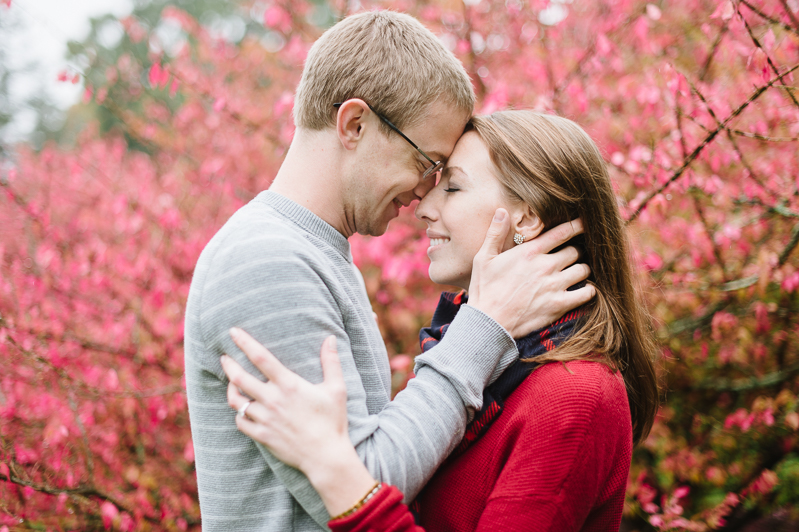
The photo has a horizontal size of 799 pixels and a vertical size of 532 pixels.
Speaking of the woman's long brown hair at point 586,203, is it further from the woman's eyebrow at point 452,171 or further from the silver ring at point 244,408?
the silver ring at point 244,408

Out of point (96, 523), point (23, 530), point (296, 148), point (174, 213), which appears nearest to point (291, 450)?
point (296, 148)

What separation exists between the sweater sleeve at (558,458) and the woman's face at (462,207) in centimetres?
59

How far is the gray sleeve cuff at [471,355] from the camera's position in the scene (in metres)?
1.34

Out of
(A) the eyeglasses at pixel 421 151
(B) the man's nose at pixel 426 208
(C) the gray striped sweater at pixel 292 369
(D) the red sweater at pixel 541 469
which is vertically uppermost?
(A) the eyeglasses at pixel 421 151

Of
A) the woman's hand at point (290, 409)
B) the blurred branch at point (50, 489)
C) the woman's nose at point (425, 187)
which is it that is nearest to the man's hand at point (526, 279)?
the woman's nose at point (425, 187)

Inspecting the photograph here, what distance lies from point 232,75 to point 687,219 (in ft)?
22.1

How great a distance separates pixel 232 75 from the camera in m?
7.81

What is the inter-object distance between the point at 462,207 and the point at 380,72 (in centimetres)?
55

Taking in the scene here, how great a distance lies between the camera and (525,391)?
1.50 m

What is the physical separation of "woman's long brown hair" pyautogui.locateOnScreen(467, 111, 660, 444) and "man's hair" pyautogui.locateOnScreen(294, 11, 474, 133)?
286 millimetres

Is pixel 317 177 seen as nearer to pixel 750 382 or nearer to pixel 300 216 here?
pixel 300 216

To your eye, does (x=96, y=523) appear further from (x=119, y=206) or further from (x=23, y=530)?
(x=119, y=206)

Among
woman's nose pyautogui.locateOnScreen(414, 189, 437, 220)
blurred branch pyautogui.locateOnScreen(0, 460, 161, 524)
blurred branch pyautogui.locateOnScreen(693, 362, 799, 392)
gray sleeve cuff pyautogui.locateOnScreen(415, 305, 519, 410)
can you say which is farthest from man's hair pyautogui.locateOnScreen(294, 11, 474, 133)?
blurred branch pyautogui.locateOnScreen(693, 362, 799, 392)

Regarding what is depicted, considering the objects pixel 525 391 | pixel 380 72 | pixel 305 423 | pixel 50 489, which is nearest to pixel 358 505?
pixel 305 423
